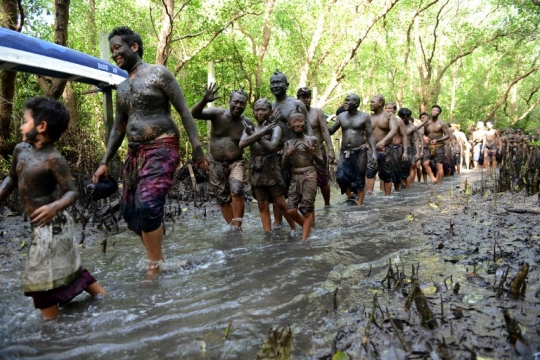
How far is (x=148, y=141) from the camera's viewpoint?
3715 mm

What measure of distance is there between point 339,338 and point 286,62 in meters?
24.9

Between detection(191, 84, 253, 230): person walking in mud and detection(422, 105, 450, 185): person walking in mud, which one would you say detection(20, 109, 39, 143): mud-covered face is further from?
detection(422, 105, 450, 185): person walking in mud

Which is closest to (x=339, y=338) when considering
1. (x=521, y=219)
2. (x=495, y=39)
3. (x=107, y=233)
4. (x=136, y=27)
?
(x=521, y=219)

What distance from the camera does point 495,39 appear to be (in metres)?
21.7

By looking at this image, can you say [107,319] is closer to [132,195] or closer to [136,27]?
[132,195]

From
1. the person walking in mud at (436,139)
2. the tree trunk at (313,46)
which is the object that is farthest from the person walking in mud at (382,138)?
the tree trunk at (313,46)

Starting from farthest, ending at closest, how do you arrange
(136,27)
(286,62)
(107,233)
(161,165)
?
(286,62) → (136,27) → (107,233) → (161,165)

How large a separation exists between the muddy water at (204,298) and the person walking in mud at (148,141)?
0.44 m

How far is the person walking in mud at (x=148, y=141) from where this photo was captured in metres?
3.60

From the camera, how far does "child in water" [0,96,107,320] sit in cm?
269

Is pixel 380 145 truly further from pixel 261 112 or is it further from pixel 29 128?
pixel 29 128

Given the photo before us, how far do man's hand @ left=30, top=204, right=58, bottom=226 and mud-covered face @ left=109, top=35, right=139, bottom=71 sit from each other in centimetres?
162

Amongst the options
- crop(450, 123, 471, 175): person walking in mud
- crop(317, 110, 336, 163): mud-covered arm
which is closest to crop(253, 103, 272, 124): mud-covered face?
crop(317, 110, 336, 163): mud-covered arm

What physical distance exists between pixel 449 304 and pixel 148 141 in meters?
2.60
